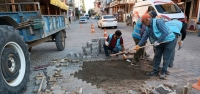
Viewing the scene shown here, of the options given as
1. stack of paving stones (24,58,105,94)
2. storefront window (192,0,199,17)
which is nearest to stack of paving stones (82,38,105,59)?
stack of paving stones (24,58,105,94)

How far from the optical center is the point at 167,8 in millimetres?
10914

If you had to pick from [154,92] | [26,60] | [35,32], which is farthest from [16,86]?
[154,92]

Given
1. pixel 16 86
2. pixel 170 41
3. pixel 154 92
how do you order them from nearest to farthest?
pixel 16 86 < pixel 154 92 < pixel 170 41

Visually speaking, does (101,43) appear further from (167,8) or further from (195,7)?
(195,7)

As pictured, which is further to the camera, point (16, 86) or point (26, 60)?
point (26, 60)

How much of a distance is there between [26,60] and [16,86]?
0.54 meters

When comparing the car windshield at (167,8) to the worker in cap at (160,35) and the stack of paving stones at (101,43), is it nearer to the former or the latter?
the stack of paving stones at (101,43)

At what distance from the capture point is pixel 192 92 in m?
3.06

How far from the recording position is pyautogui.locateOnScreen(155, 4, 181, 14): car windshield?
10758 mm

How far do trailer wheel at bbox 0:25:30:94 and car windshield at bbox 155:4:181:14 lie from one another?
33.5 ft

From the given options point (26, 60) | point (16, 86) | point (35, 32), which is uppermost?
point (35, 32)

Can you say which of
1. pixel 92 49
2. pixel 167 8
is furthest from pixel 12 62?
pixel 167 8

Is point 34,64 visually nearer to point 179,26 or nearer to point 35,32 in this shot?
point 35,32

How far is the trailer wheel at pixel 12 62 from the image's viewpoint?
229cm
